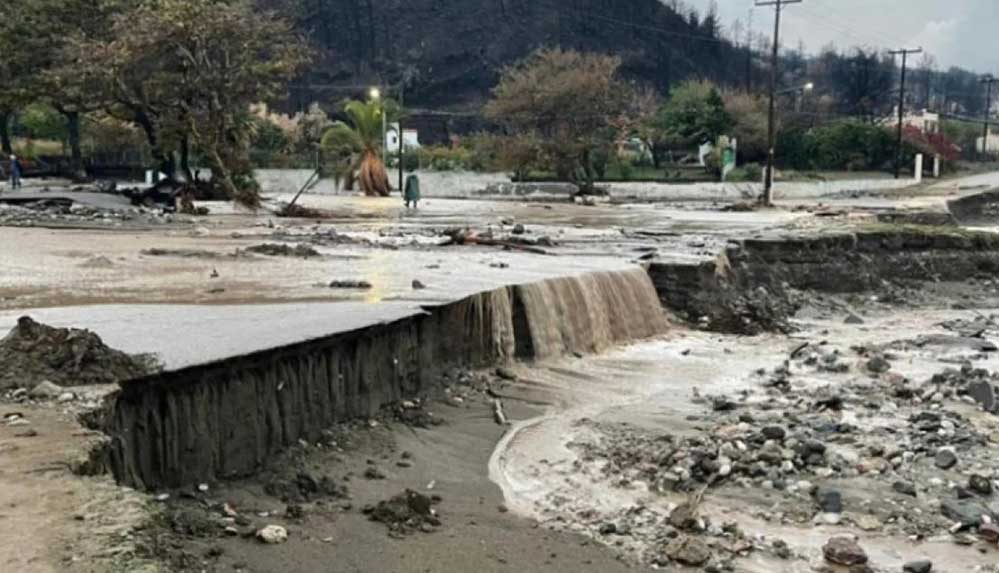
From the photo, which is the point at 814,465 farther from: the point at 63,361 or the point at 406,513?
the point at 63,361

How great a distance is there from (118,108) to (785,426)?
110 feet

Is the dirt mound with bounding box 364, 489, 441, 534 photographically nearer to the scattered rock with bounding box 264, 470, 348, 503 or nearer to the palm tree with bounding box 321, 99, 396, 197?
the scattered rock with bounding box 264, 470, 348, 503

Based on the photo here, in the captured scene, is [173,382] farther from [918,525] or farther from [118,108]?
[118,108]

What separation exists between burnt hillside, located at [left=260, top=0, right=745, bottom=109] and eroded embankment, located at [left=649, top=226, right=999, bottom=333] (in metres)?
87.8

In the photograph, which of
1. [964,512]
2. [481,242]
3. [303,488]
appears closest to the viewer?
[303,488]

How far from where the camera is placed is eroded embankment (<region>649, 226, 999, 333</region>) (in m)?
16.2

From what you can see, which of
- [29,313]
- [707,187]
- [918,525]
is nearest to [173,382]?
[29,313]

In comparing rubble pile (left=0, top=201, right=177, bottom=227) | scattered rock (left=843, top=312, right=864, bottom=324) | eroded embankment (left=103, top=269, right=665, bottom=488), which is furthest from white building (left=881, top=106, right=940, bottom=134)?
eroded embankment (left=103, top=269, right=665, bottom=488)

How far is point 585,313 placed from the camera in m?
13.5

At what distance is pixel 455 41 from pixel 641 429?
4274 inches

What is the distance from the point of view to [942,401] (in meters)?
10.6

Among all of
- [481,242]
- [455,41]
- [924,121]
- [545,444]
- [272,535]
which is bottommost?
[545,444]

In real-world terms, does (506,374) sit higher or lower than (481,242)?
lower

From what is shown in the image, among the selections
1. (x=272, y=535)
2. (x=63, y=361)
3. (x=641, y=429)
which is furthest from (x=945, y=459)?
(x=63, y=361)
